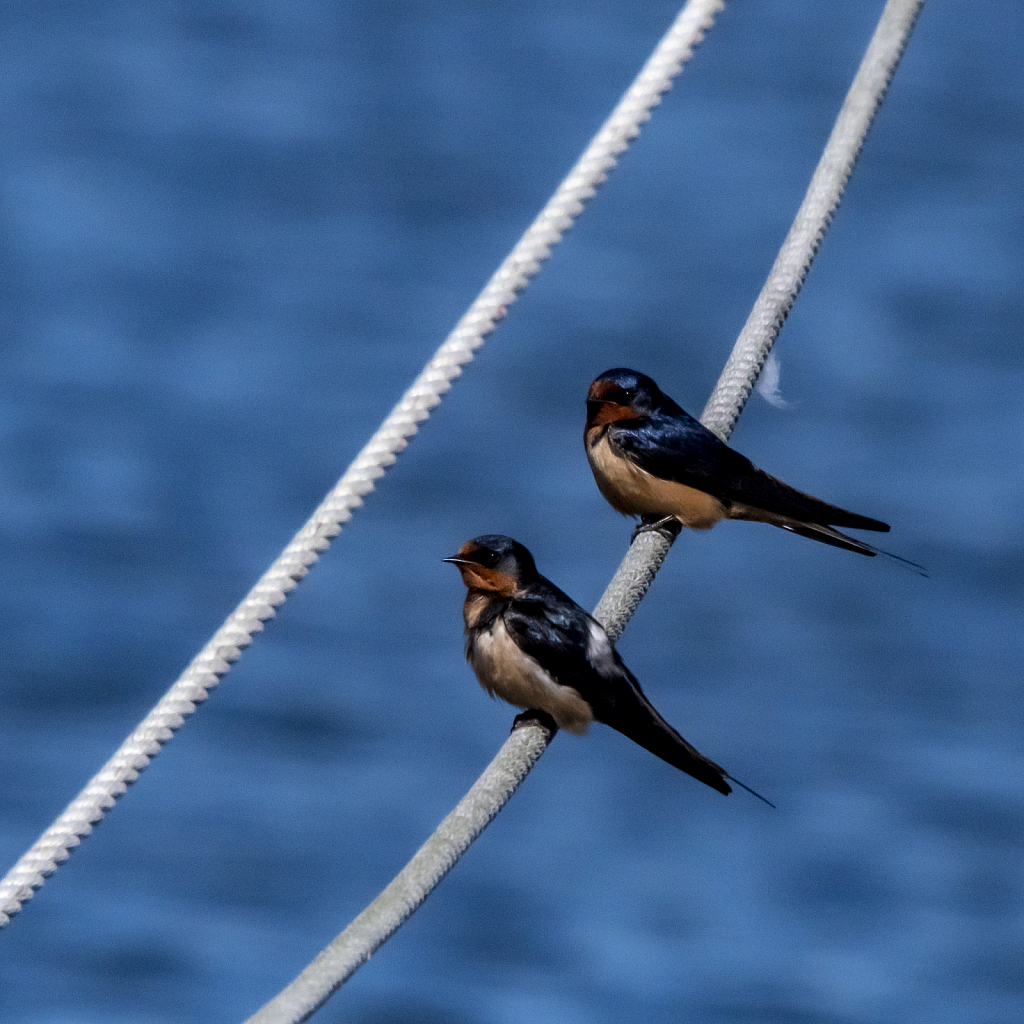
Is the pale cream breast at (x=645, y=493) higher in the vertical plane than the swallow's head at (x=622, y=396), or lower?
lower

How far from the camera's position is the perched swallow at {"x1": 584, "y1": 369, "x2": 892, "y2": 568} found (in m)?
2.71

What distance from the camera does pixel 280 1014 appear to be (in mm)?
1260

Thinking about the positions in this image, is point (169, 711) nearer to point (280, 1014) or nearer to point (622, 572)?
point (280, 1014)

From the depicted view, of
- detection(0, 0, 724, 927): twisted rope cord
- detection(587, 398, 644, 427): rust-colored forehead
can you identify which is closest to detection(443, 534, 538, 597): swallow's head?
detection(587, 398, 644, 427): rust-colored forehead

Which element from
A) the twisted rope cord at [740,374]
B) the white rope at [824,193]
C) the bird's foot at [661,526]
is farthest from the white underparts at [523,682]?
the white rope at [824,193]

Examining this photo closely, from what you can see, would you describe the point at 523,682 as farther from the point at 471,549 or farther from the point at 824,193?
the point at 824,193

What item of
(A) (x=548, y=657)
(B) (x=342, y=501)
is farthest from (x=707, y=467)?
(B) (x=342, y=501)

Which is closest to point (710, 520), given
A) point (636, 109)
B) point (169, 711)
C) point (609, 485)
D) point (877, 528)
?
point (609, 485)

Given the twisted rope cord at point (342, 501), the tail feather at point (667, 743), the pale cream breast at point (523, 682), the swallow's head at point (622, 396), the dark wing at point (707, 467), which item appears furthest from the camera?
the swallow's head at point (622, 396)

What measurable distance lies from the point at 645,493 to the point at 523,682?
1.88 ft

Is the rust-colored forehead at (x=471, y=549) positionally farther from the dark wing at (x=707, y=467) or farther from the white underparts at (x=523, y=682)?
the dark wing at (x=707, y=467)

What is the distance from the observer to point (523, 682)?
89.7 inches

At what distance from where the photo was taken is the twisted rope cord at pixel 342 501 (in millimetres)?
1430

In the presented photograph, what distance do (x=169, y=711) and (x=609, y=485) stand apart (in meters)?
1.46
